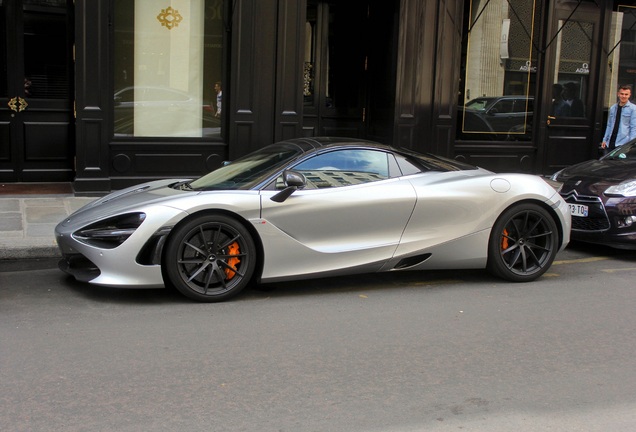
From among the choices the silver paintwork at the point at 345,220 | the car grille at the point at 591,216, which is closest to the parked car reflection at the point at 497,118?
the car grille at the point at 591,216

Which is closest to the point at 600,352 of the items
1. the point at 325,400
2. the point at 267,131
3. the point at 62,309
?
the point at 325,400

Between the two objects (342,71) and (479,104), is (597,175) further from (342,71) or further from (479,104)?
(342,71)

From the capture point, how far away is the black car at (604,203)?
763cm

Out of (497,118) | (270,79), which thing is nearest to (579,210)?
(497,118)

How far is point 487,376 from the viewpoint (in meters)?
4.34

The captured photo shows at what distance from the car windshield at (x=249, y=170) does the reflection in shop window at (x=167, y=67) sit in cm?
429

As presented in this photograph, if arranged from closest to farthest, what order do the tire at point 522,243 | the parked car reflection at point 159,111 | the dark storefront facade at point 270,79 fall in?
1. the tire at point 522,243
2. the dark storefront facade at point 270,79
3. the parked car reflection at point 159,111

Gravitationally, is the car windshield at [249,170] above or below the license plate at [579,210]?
above

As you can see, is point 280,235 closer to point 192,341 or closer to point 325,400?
point 192,341

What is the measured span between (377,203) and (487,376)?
7.15 feet

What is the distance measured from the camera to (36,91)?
1071cm

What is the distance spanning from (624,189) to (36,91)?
8.40 m

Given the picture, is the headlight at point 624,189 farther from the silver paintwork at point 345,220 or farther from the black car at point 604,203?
the silver paintwork at point 345,220

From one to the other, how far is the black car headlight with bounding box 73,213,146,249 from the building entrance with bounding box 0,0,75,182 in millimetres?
5669
